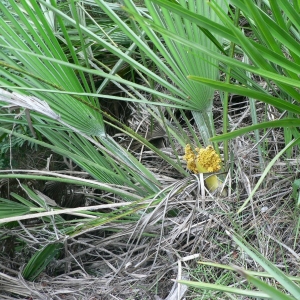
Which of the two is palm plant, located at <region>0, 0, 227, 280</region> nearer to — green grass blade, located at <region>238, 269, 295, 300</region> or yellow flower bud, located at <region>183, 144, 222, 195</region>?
yellow flower bud, located at <region>183, 144, 222, 195</region>

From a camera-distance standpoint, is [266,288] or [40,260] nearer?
[266,288]

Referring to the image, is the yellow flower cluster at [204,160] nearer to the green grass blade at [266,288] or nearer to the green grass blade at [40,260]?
the green grass blade at [40,260]

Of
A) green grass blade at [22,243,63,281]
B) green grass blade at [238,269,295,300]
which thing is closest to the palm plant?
green grass blade at [22,243,63,281]

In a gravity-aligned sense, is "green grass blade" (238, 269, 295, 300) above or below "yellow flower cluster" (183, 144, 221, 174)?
above

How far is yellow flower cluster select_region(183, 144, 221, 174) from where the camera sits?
4.76ft

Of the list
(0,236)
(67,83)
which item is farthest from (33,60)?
(0,236)

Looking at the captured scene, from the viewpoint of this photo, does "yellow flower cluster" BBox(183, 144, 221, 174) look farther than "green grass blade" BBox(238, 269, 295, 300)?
Yes

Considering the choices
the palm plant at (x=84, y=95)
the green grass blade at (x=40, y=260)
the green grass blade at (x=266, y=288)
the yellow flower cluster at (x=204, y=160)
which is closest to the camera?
the green grass blade at (x=266, y=288)

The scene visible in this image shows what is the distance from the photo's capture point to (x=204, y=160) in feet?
4.78

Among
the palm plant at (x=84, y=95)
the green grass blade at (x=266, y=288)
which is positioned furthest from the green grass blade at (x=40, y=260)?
the green grass blade at (x=266, y=288)

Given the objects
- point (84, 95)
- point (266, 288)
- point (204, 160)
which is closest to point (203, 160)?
point (204, 160)

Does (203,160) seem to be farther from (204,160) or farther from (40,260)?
(40,260)

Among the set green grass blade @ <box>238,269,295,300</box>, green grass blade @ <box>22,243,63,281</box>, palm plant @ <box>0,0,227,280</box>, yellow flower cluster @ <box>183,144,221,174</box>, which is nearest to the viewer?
green grass blade @ <box>238,269,295,300</box>

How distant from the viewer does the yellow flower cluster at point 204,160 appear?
1.45 m
